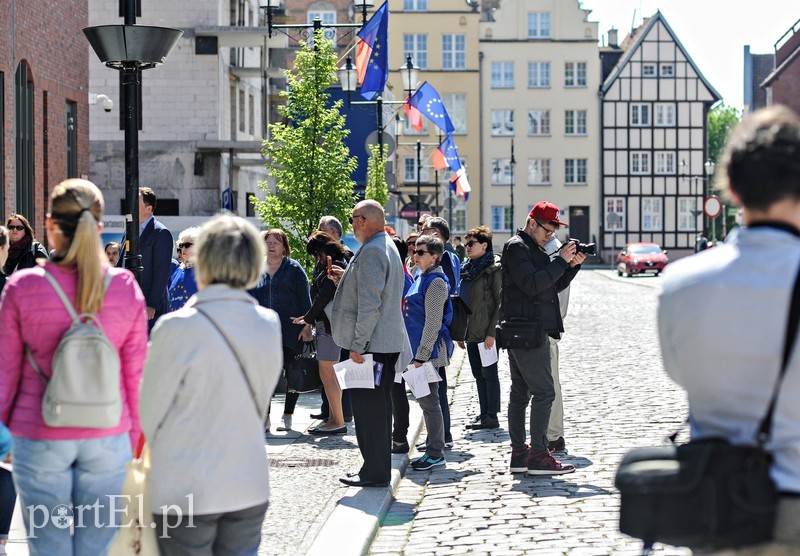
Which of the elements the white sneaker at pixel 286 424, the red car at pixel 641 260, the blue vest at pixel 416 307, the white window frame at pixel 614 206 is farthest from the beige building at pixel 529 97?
the blue vest at pixel 416 307

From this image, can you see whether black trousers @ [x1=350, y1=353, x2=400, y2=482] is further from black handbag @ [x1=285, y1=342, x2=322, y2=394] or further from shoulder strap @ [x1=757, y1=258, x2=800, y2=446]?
shoulder strap @ [x1=757, y1=258, x2=800, y2=446]

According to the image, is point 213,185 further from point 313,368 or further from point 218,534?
point 218,534

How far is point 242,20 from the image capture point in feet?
139

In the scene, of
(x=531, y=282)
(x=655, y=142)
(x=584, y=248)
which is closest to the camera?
(x=531, y=282)

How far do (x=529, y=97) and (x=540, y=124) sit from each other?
184 centimetres

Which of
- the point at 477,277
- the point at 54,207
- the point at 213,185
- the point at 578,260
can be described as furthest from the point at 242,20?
the point at 54,207

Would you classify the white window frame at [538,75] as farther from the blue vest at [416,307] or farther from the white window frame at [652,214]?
the blue vest at [416,307]

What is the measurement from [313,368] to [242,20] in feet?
104

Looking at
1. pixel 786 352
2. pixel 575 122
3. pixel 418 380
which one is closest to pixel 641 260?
pixel 575 122

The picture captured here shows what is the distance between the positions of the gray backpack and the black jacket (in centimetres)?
481

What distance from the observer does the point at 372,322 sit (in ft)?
29.6

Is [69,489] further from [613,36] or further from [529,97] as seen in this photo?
[613,36]

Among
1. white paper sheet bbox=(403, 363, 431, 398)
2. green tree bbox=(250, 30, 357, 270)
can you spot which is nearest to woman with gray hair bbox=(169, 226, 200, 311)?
white paper sheet bbox=(403, 363, 431, 398)

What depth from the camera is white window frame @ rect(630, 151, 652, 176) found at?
8300 centimetres
